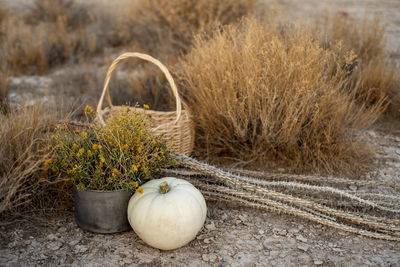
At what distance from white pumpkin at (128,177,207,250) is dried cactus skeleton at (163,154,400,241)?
39 cm

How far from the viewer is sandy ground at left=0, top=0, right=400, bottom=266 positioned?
201 centimetres

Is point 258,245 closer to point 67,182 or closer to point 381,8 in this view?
point 67,182

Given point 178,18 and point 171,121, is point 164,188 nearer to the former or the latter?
point 171,121

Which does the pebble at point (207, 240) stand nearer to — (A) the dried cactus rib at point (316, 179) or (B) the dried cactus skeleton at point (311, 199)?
(B) the dried cactus skeleton at point (311, 199)

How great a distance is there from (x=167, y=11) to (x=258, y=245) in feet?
13.7

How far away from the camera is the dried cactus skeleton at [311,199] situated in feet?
7.52

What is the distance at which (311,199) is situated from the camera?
8.28ft

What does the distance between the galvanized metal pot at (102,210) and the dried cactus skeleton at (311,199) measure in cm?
44

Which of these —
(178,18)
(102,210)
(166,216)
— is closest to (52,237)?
(102,210)

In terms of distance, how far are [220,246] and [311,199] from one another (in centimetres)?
74

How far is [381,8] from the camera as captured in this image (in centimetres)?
844

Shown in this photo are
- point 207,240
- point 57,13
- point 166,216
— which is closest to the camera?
point 166,216

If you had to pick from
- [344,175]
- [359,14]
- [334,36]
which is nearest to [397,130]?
[344,175]

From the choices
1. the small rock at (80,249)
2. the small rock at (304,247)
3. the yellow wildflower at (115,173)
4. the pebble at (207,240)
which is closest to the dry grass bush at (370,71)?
the small rock at (304,247)
